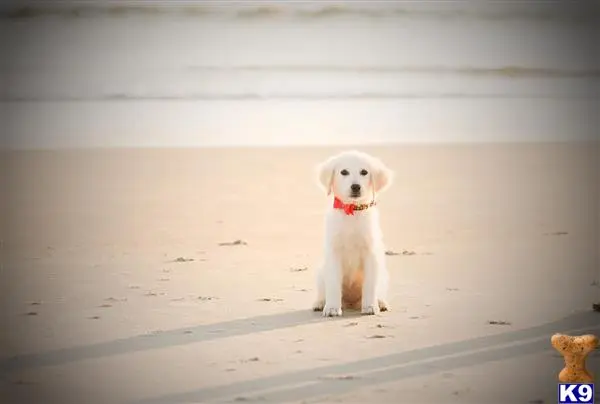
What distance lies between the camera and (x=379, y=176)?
3912 millimetres

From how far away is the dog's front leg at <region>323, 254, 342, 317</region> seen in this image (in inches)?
152

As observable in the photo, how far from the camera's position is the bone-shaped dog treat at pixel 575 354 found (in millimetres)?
3090

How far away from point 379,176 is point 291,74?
4.42 meters

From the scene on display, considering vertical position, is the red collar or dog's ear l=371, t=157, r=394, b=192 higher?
dog's ear l=371, t=157, r=394, b=192

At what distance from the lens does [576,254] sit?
17.0 ft

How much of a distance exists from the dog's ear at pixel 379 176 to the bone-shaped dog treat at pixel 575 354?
3.39 ft

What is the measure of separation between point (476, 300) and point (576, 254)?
1.17 metres

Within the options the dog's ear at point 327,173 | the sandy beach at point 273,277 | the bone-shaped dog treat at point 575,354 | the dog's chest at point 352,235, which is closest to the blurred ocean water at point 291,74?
the sandy beach at point 273,277

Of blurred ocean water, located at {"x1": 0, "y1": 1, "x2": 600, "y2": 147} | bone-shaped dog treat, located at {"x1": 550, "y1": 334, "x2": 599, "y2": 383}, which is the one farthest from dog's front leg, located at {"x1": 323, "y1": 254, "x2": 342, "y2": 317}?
blurred ocean water, located at {"x1": 0, "y1": 1, "x2": 600, "y2": 147}

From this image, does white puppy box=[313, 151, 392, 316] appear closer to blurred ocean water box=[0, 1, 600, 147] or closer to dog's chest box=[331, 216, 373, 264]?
dog's chest box=[331, 216, 373, 264]

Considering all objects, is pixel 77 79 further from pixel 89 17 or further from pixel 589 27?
pixel 589 27

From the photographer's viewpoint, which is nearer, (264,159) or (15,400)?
(15,400)

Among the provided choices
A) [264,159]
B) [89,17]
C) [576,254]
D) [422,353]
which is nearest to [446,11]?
[264,159]

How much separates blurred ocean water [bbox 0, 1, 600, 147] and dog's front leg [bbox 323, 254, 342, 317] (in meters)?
3.77
